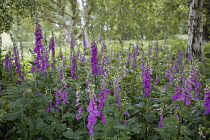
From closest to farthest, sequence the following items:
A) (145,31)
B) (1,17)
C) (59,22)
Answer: (1,17) < (145,31) < (59,22)

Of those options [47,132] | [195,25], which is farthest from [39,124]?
[195,25]

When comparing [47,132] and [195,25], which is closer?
[47,132]

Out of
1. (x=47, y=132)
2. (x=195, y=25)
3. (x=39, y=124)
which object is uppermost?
(x=195, y=25)

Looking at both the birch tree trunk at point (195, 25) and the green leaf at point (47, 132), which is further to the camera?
the birch tree trunk at point (195, 25)

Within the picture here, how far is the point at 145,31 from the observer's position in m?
10.9

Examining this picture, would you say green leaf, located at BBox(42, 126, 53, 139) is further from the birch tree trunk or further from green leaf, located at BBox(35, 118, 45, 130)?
the birch tree trunk

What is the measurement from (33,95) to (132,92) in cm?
251

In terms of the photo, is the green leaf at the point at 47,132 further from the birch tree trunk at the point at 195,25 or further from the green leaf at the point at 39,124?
the birch tree trunk at the point at 195,25

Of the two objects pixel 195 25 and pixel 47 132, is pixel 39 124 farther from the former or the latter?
pixel 195 25

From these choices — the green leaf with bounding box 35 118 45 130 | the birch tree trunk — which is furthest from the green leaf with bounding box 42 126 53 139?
the birch tree trunk

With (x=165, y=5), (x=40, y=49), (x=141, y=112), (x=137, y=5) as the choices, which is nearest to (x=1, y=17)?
(x=40, y=49)

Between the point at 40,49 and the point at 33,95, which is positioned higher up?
the point at 40,49

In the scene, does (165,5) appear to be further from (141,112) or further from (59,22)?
(59,22)

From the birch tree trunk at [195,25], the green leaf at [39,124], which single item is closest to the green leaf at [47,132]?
the green leaf at [39,124]
